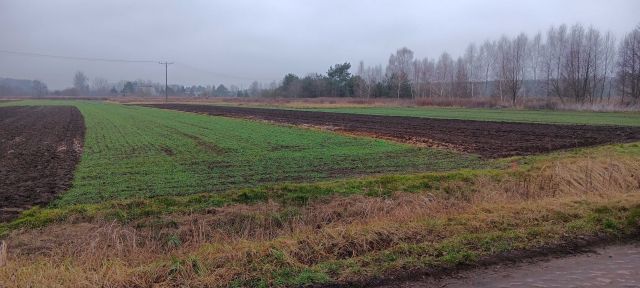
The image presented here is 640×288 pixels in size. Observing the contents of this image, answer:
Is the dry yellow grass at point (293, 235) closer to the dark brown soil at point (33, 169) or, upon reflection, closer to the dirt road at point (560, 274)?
the dirt road at point (560, 274)

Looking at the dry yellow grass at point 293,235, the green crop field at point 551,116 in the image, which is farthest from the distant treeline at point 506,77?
→ the dry yellow grass at point 293,235

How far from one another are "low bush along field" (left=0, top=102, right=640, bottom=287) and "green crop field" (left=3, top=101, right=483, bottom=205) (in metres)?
0.11

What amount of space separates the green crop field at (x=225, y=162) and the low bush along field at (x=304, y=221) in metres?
0.11

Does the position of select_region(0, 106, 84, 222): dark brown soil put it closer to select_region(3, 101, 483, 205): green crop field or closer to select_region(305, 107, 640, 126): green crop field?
select_region(3, 101, 483, 205): green crop field

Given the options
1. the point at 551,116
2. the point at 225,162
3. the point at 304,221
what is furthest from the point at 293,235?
the point at 551,116

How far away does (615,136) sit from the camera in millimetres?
26281

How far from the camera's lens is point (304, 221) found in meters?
9.45

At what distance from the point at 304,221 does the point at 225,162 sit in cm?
795

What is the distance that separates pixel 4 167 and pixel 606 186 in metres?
18.6

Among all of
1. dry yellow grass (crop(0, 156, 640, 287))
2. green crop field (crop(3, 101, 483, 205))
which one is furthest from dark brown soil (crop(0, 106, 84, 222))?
dry yellow grass (crop(0, 156, 640, 287))

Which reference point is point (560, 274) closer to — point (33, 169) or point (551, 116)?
point (33, 169)

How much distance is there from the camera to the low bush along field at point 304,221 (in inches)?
230

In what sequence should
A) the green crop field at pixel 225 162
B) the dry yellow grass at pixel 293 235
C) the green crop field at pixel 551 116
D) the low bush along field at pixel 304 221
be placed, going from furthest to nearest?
the green crop field at pixel 551 116 → the green crop field at pixel 225 162 → the low bush along field at pixel 304 221 → the dry yellow grass at pixel 293 235

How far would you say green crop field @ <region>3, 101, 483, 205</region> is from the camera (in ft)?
41.1
